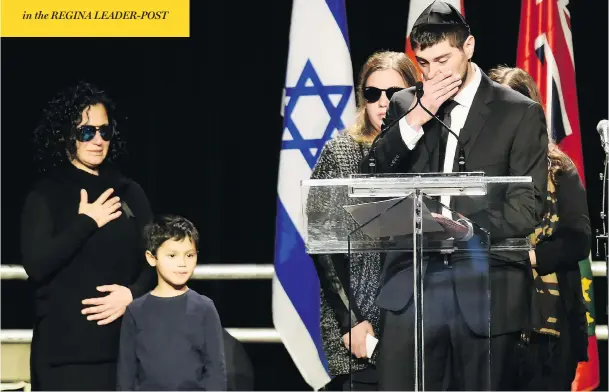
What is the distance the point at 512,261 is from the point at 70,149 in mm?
2241

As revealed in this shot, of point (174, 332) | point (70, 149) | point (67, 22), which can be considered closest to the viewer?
point (174, 332)

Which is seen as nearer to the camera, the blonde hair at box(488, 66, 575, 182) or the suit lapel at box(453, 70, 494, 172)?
the suit lapel at box(453, 70, 494, 172)

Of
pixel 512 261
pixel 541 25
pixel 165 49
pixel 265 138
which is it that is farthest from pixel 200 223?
pixel 512 261

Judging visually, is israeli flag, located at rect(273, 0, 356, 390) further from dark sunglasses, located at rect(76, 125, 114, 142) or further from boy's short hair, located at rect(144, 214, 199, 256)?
dark sunglasses, located at rect(76, 125, 114, 142)

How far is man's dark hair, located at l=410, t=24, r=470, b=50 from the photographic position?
4.11 metres

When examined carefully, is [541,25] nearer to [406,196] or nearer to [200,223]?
[200,223]

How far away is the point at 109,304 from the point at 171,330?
411mm

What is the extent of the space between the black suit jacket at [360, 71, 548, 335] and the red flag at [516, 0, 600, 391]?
38.4 inches

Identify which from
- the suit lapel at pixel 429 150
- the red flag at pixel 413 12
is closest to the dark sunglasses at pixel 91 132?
the red flag at pixel 413 12

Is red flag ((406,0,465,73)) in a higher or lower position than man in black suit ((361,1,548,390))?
higher

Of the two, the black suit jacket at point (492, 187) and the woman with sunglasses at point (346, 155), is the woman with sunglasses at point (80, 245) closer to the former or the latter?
the woman with sunglasses at point (346, 155)

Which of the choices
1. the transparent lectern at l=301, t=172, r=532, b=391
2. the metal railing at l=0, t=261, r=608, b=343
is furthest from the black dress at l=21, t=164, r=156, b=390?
the transparent lectern at l=301, t=172, r=532, b=391

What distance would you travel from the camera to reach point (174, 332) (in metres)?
4.63

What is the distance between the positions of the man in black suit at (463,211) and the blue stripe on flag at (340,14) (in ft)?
3.47
